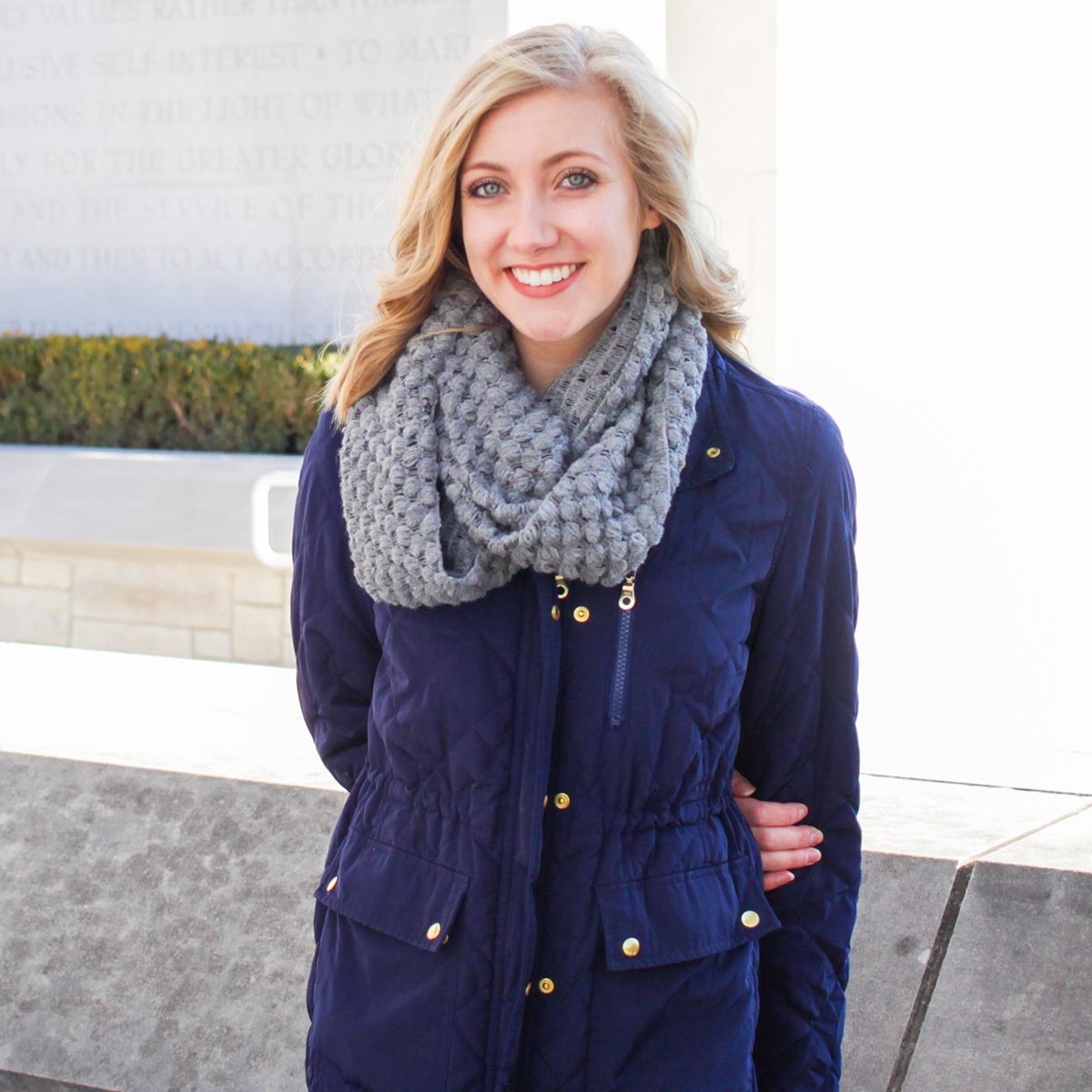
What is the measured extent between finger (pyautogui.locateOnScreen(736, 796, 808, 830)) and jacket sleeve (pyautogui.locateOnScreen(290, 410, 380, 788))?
21.6 inches

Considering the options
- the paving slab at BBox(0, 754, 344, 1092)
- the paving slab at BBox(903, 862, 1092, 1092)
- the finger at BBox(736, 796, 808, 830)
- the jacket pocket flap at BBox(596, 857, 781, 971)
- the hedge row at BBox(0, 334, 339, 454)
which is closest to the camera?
the jacket pocket flap at BBox(596, 857, 781, 971)

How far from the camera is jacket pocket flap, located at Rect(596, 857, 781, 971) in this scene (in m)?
1.68

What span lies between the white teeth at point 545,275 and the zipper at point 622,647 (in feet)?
1.27

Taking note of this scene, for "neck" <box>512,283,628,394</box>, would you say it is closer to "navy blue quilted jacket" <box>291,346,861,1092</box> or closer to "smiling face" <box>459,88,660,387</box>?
"smiling face" <box>459,88,660,387</box>

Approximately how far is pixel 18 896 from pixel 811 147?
3474 millimetres

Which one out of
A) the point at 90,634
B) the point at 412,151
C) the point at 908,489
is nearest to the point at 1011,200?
the point at 908,489

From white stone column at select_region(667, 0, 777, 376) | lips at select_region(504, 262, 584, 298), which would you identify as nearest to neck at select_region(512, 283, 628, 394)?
lips at select_region(504, 262, 584, 298)

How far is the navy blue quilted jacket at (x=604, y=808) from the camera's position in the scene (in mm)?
1713

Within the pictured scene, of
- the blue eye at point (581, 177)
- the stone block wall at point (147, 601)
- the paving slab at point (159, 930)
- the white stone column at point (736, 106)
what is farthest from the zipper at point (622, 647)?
the stone block wall at point (147, 601)

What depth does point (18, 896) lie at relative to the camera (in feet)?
10.2

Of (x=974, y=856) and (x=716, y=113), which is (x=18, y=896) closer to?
(x=974, y=856)

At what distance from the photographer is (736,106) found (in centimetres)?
471

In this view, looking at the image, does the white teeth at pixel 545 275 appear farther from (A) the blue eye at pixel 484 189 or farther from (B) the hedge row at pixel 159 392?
(B) the hedge row at pixel 159 392

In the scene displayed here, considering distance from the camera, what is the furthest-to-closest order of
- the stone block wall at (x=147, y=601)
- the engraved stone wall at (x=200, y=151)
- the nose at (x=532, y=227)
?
the engraved stone wall at (x=200, y=151), the stone block wall at (x=147, y=601), the nose at (x=532, y=227)
